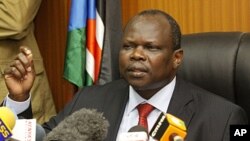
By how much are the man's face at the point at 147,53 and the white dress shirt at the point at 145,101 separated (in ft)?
0.12

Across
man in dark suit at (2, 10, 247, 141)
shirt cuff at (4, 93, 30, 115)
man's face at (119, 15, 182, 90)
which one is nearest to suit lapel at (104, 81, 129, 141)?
man in dark suit at (2, 10, 247, 141)

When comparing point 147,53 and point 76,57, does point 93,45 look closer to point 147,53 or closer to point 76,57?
point 76,57

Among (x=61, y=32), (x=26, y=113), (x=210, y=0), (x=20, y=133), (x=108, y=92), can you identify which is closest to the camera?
(x=20, y=133)

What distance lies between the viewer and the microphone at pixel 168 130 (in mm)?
1027

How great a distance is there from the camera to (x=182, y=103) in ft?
6.08

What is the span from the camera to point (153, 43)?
183 cm

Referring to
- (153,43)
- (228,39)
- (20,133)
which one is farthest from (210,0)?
(20,133)

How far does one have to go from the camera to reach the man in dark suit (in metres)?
1.75

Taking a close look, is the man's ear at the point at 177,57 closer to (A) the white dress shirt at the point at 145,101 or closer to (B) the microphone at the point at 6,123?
(A) the white dress shirt at the point at 145,101

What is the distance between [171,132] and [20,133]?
0.39 m

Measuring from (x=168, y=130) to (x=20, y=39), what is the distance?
6.07 ft

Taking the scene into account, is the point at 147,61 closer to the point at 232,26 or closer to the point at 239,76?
the point at 239,76

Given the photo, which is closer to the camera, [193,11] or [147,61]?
[147,61]

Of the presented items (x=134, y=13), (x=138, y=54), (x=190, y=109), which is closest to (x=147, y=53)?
(x=138, y=54)
